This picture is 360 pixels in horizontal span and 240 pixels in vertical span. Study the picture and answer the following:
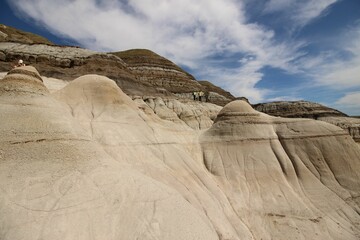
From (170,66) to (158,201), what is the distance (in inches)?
1961

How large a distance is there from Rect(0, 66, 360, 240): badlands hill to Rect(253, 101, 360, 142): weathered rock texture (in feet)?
128

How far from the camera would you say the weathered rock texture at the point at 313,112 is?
51.9 meters

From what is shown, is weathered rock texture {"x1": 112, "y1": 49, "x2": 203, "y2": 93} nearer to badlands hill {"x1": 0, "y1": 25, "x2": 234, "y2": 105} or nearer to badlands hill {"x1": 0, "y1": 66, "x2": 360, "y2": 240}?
badlands hill {"x1": 0, "y1": 25, "x2": 234, "y2": 105}

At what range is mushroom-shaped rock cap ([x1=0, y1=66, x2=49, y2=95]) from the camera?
30.5ft

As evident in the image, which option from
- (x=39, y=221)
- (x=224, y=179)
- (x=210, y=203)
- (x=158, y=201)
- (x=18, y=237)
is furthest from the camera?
(x=224, y=179)

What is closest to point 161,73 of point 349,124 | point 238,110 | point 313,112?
point 313,112

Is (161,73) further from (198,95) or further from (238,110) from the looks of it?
(238,110)

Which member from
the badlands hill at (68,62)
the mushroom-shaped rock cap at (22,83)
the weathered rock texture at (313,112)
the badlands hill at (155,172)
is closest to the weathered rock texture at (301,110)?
the weathered rock texture at (313,112)

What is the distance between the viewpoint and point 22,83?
960 cm

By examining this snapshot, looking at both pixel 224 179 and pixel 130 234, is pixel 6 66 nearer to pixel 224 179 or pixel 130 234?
pixel 224 179

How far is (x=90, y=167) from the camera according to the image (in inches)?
A: 305

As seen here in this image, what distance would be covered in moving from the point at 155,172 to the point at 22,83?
20.2ft

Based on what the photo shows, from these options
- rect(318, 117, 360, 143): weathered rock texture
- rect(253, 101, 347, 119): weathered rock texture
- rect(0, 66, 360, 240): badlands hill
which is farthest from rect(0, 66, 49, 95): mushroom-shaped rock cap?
rect(253, 101, 347, 119): weathered rock texture

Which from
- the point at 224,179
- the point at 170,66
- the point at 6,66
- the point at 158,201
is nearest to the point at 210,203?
the point at 224,179
